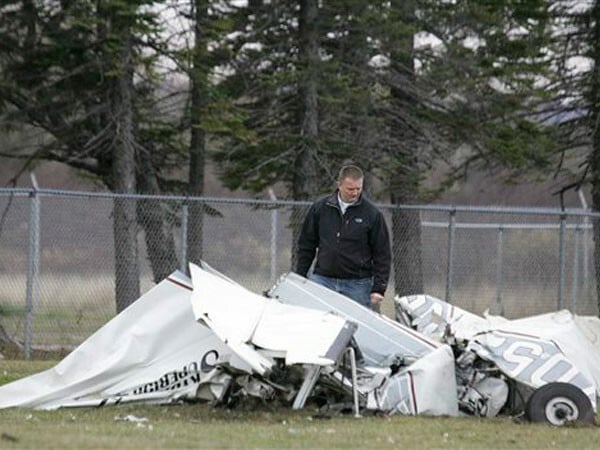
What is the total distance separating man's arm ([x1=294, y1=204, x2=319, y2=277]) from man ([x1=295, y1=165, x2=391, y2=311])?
12 millimetres

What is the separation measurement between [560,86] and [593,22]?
1125 millimetres

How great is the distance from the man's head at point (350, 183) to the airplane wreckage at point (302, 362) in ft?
2.90

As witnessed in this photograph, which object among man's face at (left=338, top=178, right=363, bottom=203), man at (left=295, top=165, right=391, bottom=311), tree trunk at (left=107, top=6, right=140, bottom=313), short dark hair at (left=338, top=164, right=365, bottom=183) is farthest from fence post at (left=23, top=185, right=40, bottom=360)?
short dark hair at (left=338, top=164, right=365, bottom=183)

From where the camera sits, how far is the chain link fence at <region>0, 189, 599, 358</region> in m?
17.7

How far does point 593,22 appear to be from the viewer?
22.1 meters

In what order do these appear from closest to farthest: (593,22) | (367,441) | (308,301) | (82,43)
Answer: (367,441) → (308,301) → (82,43) → (593,22)

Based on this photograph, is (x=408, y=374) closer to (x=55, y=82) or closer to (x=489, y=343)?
(x=489, y=343)

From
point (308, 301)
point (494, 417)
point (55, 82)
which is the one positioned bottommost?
point (494, 417)

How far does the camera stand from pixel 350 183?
39.0 ft

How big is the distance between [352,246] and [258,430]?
268 cm

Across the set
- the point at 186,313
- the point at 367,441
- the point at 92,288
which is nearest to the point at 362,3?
the point at 92,288

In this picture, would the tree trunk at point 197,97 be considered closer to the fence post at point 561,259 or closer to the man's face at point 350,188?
the fence post at point 561,259

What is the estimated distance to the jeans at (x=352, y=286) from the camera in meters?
12.2

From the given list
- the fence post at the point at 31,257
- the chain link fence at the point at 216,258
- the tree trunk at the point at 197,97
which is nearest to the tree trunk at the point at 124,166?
the chain link fence at the point at 216,258
